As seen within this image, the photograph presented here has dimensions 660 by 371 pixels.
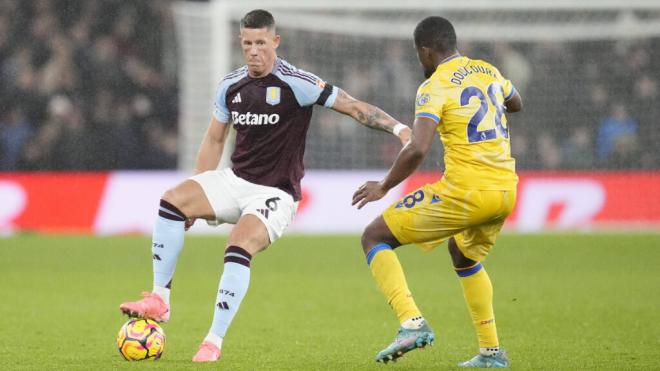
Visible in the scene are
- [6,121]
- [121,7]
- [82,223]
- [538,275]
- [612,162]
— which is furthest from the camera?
[121,7]

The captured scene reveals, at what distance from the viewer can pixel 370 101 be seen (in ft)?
67.7

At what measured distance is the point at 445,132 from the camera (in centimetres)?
718

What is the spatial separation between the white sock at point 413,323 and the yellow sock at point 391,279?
53mm

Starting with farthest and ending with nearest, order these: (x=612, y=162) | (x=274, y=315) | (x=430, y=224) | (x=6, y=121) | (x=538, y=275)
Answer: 1. (x=6, y=121)
2. (x=612, y=162)
3. (x=538, y=275)
4. (x=274, y=315)
5. (x=430, y=224)

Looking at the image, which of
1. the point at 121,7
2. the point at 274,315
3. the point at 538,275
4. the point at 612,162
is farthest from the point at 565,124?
the point at 274,315

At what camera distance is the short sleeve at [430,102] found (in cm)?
695

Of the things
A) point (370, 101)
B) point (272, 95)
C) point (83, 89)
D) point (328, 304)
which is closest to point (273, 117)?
point (272, 95)

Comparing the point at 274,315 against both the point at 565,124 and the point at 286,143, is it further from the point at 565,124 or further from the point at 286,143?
the point at 565,124

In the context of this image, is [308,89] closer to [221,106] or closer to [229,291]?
[221,106]

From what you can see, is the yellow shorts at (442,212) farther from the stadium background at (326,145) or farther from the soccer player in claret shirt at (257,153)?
the stadium background at (326,145)

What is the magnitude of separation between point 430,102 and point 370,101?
13.7 metres

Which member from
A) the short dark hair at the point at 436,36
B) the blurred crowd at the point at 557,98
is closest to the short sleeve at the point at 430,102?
the short dark hair at the point at 436,36

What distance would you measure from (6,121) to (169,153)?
3.12m

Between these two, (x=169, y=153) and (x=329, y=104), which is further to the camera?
(x=169, y=153)
